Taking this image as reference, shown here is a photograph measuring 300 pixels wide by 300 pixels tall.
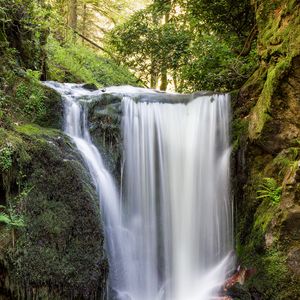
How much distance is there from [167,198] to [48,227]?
262 centimetres

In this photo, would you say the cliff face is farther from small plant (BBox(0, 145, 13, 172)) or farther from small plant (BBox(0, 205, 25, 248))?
small plant (BBox(0, 145, 13, 172))

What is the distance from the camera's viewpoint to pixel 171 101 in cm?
714

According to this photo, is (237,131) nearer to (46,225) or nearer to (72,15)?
(46,225)

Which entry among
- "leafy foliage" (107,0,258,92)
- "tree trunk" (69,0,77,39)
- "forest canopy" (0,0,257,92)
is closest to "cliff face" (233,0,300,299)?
"leafy foliage" (107,0,258,92)

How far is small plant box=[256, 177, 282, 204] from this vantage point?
17.9ft

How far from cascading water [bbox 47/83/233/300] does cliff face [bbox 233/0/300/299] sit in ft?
1.26

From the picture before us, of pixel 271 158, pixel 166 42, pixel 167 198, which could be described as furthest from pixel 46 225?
pixel 166 42

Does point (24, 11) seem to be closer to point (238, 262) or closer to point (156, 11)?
point (156, 11)

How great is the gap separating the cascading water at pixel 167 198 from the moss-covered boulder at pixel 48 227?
0.85 metres

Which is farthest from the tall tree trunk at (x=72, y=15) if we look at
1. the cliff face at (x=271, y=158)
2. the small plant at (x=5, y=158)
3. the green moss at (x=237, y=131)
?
the small plant at (x=5, y=158)

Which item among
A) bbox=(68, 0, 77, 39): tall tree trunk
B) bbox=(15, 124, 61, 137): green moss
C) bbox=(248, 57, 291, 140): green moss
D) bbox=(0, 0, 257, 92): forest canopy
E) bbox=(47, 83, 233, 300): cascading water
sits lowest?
bbox=(47, 83, 233, 300): cascading water

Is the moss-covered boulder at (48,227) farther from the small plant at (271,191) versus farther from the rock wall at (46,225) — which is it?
the small plant at (271,191)

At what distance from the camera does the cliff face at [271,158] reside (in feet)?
16.5

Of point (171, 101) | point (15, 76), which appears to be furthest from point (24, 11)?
point (171, 101)
